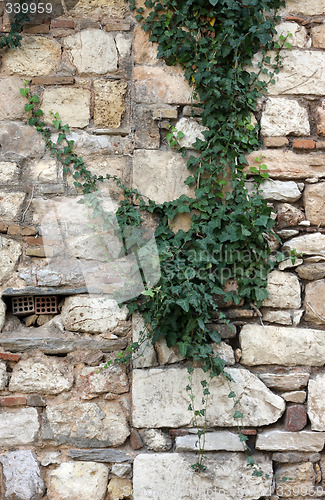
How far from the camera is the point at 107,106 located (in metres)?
2.49

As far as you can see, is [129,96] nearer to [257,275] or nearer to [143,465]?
[257,275]

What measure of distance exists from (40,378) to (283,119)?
6.11ft

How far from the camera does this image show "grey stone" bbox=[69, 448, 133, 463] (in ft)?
7.24

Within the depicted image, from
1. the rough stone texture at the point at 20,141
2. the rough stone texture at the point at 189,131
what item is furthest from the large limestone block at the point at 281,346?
the rough stone texture at the point at 20,141

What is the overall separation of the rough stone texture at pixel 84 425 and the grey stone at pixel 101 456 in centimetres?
3

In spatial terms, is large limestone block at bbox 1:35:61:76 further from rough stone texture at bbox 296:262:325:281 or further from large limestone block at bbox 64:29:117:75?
rough stone texture at bbox 296:262:325:281

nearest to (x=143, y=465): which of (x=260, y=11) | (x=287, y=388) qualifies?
(x=287, y=388)

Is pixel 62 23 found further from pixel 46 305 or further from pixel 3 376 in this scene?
pixel 3 376

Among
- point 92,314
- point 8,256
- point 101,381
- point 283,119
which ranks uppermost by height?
point 283,119

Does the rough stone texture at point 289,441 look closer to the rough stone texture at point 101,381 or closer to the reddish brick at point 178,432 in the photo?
the reddish brick at point 178,432

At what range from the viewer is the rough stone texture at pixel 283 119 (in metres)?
2.45

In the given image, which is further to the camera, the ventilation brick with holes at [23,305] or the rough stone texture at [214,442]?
the ventilation brick with holes at [23,305]

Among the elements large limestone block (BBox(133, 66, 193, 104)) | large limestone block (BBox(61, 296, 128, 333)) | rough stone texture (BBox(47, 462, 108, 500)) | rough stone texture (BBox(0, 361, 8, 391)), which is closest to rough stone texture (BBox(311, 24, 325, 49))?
large limestone block (BBox(133, 66, 193, 104))

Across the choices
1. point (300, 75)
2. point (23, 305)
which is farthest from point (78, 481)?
point (300, 75)
